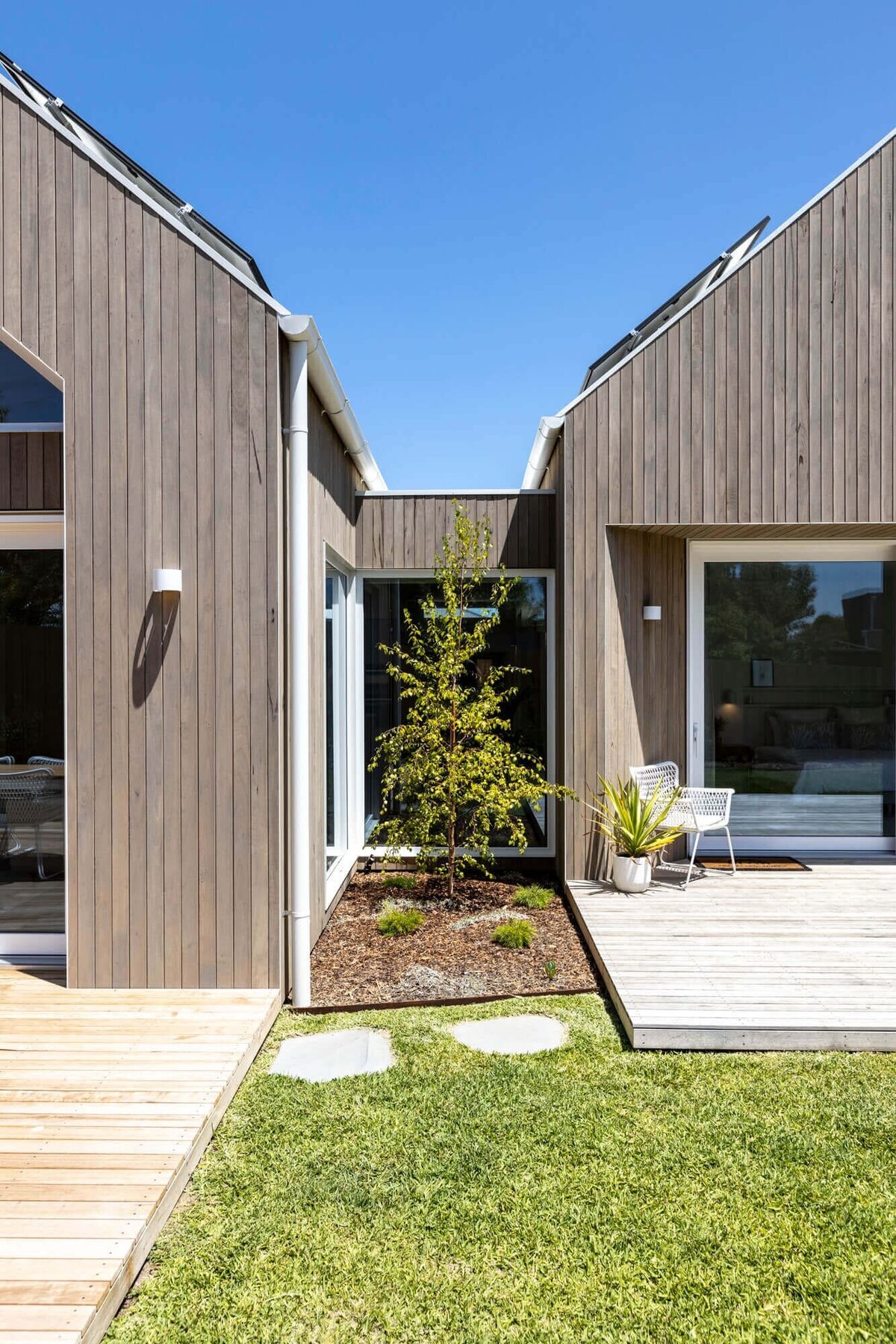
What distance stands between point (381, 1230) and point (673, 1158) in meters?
1.13

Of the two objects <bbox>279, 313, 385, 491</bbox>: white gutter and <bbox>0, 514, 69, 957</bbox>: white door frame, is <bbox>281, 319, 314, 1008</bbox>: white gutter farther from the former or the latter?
<bbox>0, 514, 69, 957</bbox>: white door frame

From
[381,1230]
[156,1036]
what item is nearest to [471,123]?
[156,1036]

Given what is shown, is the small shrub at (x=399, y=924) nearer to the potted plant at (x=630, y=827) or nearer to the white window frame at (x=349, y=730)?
the white window frame at (x=349, y=730)

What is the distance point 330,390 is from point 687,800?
4.43 meters

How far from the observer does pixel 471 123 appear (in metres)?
9.84

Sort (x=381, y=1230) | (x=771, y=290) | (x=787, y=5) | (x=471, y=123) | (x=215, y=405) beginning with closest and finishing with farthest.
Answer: (x=381, y=1230) < (x=215, y=405) < (x=771, y=290) < (x=787, y=5) < (x=471, y=123)

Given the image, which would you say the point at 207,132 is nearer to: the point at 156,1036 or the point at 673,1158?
the point at 156,1036

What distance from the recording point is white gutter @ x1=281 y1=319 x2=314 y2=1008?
14.2 feet

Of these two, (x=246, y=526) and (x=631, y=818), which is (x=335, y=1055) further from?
(x=631, y=818)

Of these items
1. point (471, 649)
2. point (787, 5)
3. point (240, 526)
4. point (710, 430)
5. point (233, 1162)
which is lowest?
point (233, 1162)

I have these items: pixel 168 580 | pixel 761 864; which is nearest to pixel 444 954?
pixel 168 580

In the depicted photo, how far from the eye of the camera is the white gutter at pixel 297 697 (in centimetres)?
433

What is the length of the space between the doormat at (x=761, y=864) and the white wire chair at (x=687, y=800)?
11cm

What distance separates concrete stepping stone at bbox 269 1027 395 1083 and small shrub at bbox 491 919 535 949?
4.56 ft
